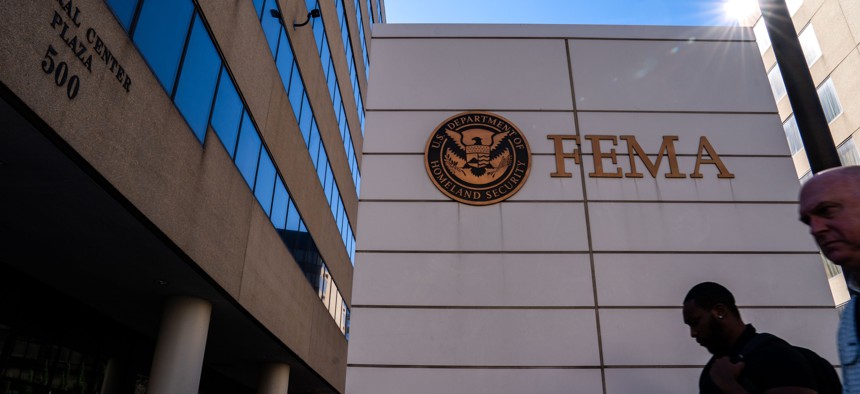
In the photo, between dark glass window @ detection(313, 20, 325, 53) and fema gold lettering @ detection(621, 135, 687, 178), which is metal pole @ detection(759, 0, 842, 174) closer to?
fema gold lettering @ detection(621, 135, 687, 178)

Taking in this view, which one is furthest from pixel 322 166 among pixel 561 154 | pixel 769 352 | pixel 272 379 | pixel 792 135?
pixel 792 135

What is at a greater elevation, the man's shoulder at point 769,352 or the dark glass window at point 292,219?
the dark glass window at point 292,219

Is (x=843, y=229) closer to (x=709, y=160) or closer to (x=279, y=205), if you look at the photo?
(x=709, y=160)

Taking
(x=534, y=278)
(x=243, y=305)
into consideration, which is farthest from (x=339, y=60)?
(x=534, y=278)

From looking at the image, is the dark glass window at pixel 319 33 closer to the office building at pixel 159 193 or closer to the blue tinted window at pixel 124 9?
the office building at pixel 159 193

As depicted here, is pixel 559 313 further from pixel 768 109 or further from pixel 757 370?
pixel 768 109

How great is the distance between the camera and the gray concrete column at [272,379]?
849 inches

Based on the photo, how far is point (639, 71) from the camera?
704cm

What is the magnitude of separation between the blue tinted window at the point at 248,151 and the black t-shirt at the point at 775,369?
1338 cm

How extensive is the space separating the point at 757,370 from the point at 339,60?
26.6 metres

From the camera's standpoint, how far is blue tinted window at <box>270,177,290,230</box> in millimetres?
17328

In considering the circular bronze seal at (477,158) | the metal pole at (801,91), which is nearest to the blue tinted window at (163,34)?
the circular bronze seal at (477,158)

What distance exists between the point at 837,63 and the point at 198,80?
2841cm

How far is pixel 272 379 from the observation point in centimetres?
2161
